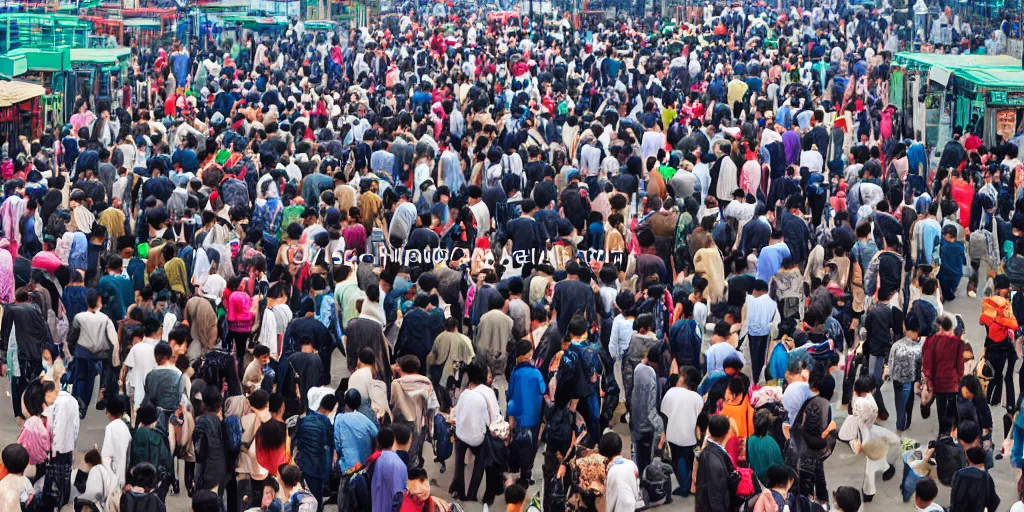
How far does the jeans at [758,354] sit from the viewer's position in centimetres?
1314

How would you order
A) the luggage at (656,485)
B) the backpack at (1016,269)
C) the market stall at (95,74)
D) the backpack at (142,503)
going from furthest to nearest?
1. the market stall at (95,74)
2. the backpack at (1016,269)
3. the luggage at (656,485)
4. the backpack at (142,503)

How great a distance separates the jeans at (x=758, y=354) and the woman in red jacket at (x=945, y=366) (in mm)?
1393

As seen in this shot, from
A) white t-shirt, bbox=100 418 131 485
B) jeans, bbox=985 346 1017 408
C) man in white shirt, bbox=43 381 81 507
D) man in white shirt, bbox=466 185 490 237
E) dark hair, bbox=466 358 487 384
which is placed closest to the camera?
white t-shirt, bbox=100 418 131 485

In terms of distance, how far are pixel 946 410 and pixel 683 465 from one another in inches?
92.5

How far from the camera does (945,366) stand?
12.1 m

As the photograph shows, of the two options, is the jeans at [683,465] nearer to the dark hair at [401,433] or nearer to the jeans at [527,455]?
the jeans at [527,455]

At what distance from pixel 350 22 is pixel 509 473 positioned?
40360 mm

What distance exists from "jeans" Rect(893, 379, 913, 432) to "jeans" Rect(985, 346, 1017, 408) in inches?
26.8

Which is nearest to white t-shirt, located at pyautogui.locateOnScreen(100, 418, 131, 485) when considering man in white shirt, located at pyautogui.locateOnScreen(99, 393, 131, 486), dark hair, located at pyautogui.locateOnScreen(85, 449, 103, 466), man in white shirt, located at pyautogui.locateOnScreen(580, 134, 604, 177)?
man in white shirt, located at pyautogui.locateOnScreen(99, 393, 131, 486)

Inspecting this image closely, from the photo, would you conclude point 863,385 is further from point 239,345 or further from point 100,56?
point 100,56

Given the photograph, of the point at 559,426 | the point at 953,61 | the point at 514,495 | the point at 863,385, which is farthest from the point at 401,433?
the point at 953,61

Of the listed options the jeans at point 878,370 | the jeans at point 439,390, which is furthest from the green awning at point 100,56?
the jeans at point 878,370

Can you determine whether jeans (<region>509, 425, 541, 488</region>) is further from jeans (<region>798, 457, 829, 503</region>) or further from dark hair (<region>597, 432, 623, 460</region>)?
jeans (<region>798, 457, 829, 503</region>)

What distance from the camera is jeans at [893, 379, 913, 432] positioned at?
12.7 metres
